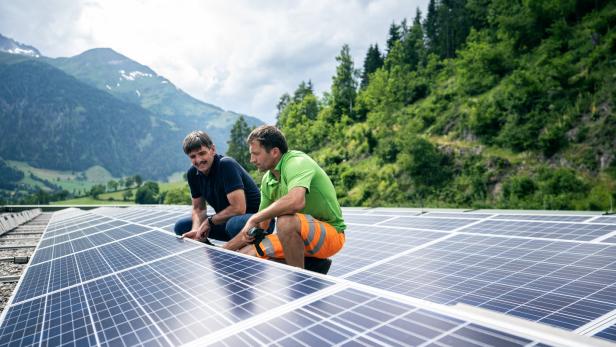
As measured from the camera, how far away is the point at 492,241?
233 inches

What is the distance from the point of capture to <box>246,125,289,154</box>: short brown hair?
4.21 metres

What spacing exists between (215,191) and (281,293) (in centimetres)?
394

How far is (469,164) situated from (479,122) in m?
3.86

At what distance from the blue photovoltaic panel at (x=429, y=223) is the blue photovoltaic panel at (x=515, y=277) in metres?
1.52

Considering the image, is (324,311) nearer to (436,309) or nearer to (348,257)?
(436,309)

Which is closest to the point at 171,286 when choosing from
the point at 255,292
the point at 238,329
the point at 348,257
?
the point at 255,292

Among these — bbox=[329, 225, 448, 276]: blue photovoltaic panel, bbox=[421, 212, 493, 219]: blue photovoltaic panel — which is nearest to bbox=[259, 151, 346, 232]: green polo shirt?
bbox=[329, 225, 448, 276]: blue photovoltaic panel

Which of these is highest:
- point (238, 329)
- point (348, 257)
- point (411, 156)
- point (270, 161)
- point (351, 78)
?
point (351, 78)

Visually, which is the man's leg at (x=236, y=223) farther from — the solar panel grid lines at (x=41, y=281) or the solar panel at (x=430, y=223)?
the solar panel at (x=430, y=223)

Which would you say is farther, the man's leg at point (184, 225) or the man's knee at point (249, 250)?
the man's leg at point (184, 225)

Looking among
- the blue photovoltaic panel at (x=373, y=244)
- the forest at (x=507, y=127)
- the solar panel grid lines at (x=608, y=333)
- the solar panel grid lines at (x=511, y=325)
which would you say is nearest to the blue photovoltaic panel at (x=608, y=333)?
the solar panel grid lines at (x=608, y=333)

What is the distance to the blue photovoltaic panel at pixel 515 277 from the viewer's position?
3.29 metres

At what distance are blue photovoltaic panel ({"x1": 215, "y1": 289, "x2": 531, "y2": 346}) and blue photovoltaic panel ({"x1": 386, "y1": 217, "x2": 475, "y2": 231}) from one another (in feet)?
19.2

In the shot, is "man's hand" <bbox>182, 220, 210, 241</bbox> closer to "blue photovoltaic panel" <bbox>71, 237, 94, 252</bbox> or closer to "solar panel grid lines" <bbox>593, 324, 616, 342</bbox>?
"blue photovoltaic panel" <bbox>71, 237, 94, 252</bbox>
